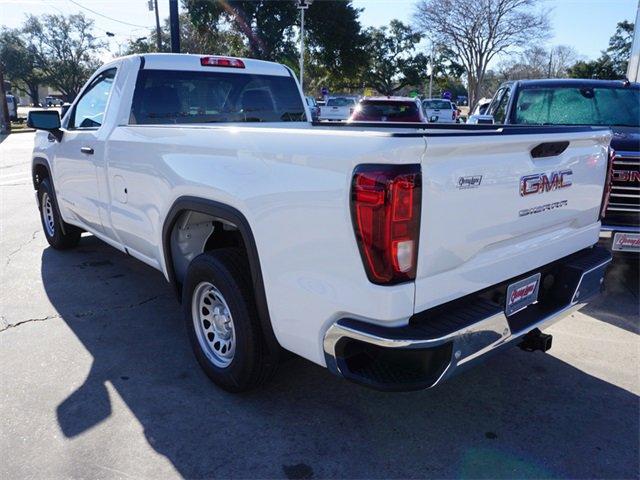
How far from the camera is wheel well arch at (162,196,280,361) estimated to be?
258 centimetres

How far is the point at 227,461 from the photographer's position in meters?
2.59

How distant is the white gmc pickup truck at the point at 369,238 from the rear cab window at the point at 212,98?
554mm

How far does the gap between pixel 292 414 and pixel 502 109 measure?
5808 mm

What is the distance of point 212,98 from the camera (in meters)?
4.54

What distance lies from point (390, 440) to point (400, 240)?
124cm

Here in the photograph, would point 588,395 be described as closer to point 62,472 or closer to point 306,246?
point 306,246

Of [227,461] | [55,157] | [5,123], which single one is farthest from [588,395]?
[5,123]

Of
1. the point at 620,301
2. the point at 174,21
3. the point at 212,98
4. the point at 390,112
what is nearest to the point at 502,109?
the point at 620,301

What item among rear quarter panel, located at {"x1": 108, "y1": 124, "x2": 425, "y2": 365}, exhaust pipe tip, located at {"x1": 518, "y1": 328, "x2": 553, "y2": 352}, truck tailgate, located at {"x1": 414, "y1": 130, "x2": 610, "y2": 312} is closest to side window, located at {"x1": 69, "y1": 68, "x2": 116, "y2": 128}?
rear quarter panel, located at {"x1": 108, "y1": 124, "x2": 425, "y2": 365}

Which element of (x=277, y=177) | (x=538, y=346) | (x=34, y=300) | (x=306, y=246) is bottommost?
(x=34, y=300)

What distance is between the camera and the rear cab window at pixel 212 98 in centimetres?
422

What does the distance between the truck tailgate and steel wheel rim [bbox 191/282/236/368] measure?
1.37m

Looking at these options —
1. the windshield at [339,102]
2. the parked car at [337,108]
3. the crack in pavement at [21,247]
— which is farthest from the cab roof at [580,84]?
the windshield at [339,102]

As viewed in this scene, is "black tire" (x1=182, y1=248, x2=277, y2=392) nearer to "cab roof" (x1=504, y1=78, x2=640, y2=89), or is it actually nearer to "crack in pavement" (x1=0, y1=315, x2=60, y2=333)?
"crack in pavement" (x1=0, y1=315, x2=60, y2=333)
